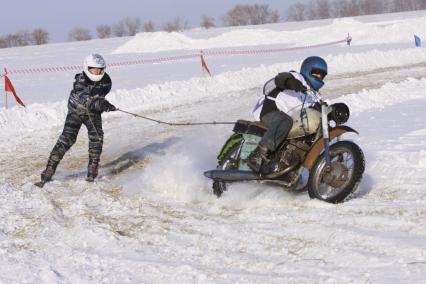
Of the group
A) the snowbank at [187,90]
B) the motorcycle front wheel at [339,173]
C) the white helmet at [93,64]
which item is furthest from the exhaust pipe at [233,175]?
the snowbank at [187,90]

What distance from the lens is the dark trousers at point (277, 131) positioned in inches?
250

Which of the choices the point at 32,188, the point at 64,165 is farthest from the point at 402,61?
the point at 32,188

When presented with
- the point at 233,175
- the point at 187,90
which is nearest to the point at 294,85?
the point at 233,175

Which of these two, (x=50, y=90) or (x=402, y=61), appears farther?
(x=402, y=61)

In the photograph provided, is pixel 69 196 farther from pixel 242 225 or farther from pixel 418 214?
pixel 418 214

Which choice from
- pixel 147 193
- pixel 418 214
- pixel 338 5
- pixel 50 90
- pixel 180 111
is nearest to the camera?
pixel 418 214

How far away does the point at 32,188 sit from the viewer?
754cm

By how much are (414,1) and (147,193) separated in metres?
114

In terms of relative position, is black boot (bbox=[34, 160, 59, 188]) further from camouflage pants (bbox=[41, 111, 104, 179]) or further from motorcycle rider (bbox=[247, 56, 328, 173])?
motorcycle rider (bbox=[247, 56, 328, 173])

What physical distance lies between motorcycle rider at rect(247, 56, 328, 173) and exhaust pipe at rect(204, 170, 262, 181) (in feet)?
0.26

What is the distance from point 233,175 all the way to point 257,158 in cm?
33

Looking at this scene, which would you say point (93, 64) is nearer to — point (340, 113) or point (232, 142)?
point (232, 142)

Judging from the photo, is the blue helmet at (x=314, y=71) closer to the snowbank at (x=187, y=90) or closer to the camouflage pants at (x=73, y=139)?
the camouflage pants at (x=73, y=139)

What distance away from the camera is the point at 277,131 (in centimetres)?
A: 636
